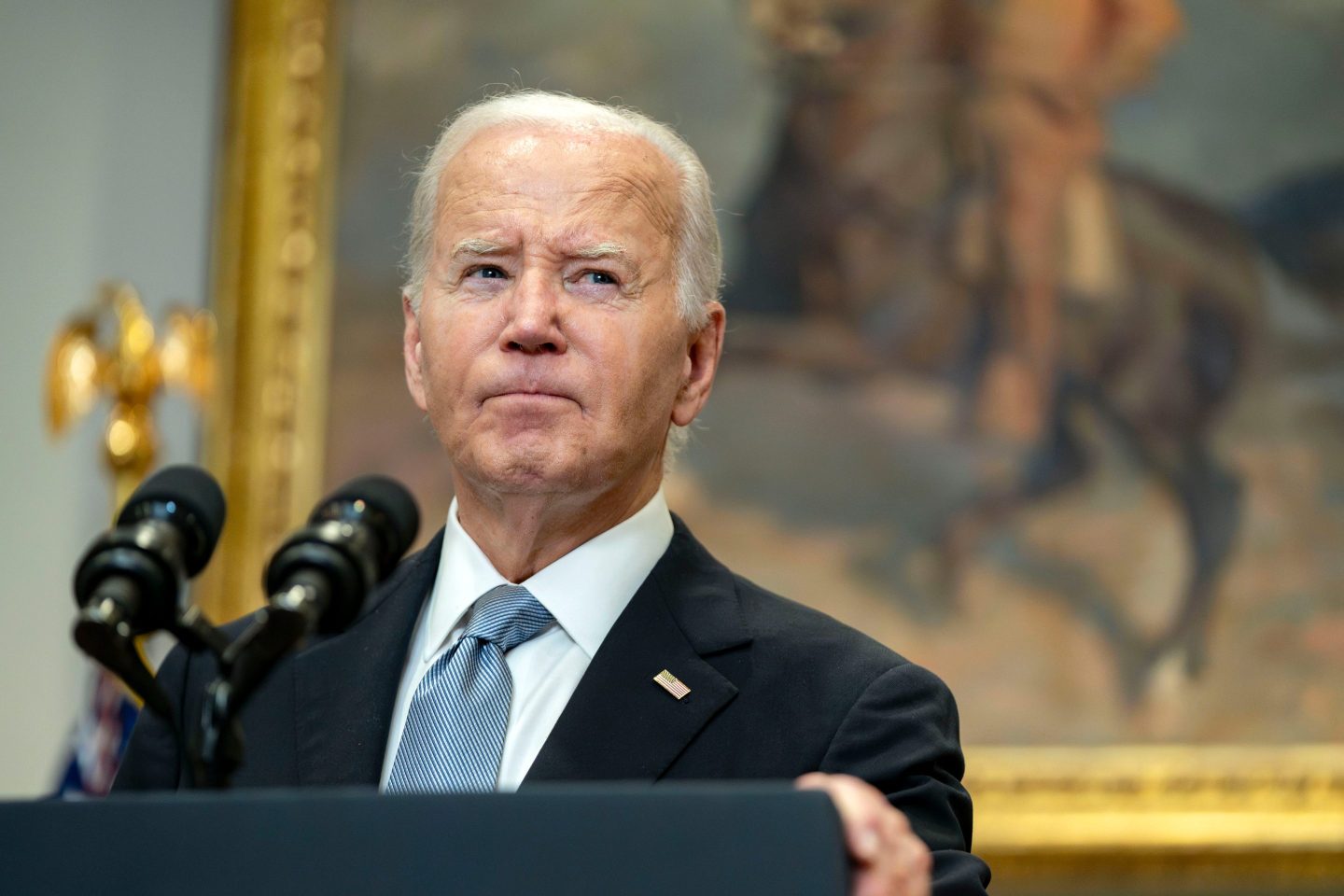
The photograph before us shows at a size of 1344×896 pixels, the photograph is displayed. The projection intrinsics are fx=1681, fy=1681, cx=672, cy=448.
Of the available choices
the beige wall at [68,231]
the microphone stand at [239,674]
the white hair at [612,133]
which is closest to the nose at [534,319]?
the white hair at [612,133]

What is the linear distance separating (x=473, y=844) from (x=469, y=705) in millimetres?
849

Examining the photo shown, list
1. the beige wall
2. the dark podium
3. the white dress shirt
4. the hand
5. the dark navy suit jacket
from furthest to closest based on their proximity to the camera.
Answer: the beige wall, the white dress shirt, the dark navy suit jacket, the hand, the dark podium

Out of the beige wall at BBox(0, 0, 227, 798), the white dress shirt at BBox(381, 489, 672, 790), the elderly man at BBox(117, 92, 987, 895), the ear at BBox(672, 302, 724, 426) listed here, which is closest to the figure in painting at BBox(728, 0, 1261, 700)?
the beige wall at BBox(0, 0, 227, 798)

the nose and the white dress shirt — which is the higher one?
the nose

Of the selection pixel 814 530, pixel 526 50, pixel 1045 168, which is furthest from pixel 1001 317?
pixel 526 50

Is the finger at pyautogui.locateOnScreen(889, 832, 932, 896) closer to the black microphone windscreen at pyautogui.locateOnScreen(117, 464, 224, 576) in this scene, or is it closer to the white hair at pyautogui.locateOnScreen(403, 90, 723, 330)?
the black microphone windscreen at pyautogui.locateOnScreen(117, 464, 224, 576)

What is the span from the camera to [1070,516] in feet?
18.2

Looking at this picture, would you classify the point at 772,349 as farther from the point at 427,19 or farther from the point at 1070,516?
the point at 427,19

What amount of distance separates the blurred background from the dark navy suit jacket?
3.18 m

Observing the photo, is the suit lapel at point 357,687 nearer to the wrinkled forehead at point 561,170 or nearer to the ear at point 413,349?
the ear at point 413,349

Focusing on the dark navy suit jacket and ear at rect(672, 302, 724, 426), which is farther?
ear at rect(672, 302, 724, 426)

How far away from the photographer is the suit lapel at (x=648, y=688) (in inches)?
85.4

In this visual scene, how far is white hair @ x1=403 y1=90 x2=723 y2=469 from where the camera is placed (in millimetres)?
2539

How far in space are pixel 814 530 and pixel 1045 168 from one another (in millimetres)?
1462
